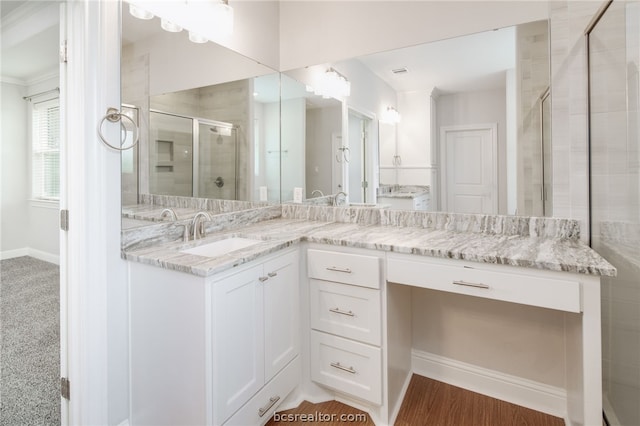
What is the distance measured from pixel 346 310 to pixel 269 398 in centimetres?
55

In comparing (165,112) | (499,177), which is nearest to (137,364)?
(165,112)

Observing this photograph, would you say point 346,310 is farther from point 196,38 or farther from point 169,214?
point 196,38

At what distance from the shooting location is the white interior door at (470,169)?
183 centimetres

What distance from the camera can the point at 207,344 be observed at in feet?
3.95

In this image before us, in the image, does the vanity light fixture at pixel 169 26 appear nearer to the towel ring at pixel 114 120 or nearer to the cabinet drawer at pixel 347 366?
the towel ring at pixel 114 120

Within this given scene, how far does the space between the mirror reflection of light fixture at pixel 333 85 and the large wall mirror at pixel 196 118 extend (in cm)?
36

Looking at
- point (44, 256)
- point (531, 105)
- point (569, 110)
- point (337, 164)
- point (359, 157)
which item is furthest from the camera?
point (44, 256)

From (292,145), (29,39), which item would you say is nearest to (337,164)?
(292,145)

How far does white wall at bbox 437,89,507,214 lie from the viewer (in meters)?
1.79

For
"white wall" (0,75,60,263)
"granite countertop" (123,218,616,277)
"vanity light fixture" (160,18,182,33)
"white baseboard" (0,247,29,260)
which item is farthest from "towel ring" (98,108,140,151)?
"white baseboard" (0,247,29,260)

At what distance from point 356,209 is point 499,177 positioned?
2.87 ft

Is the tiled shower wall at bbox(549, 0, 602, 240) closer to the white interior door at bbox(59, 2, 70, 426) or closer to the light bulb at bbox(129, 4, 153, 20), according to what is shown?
the light bulb at bbox(129, 4, 153, 20)

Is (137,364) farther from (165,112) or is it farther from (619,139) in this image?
(619,139)

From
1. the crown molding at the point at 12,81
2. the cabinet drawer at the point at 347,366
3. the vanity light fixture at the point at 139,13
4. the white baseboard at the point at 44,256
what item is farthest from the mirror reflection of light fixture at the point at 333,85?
the white baseboard at the point at 44,256
